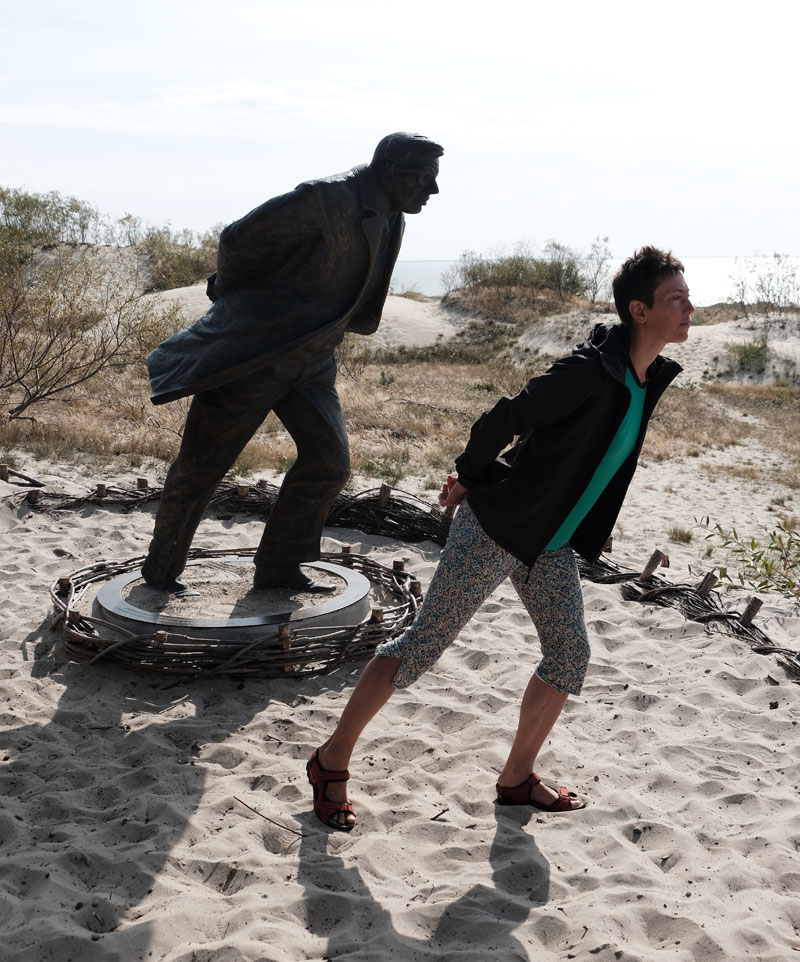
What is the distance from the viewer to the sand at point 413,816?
256cm

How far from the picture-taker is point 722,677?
14.6 feet

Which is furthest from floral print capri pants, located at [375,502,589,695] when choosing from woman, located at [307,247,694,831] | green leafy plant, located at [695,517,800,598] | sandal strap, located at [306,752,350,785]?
green leafy plant, located at [695,517,800,598]

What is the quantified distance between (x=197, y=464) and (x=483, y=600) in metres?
2.09

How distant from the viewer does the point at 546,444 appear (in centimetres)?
271

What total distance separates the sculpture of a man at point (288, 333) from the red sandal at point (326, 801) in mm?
1764

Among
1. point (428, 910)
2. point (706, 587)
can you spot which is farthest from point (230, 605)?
point (706, 587)

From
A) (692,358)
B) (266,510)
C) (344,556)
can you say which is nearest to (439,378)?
(692,358)

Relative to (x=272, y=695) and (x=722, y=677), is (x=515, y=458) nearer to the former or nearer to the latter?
(x=272, y=695)

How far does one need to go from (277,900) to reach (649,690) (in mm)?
2255

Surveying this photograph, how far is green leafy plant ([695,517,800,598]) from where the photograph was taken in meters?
5.90

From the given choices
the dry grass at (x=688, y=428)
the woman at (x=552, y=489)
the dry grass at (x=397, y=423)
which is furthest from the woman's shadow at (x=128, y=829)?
the dry grass at (x=688, y=428)

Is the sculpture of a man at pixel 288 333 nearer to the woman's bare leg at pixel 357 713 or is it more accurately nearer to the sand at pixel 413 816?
the sand at pixel 413 816

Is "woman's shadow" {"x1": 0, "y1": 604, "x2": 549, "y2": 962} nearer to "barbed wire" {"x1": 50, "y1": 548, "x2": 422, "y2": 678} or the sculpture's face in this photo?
"barbed wire" {"x1": 50, "y1": 548, "x2": 422, "y2": 678}

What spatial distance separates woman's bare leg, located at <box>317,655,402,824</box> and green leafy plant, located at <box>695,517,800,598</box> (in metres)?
3.30
